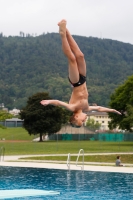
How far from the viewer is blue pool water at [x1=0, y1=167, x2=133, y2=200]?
74.5 ft

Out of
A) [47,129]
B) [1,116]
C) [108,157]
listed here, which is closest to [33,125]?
[47,129]

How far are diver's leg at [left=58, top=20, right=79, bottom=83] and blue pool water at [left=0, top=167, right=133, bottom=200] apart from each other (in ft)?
23.0

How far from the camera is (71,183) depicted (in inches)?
1050

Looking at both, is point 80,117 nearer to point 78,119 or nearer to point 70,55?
point 78,119

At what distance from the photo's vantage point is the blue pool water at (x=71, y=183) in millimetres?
22716

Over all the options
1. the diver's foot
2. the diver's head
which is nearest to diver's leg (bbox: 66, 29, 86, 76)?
the diver's foot

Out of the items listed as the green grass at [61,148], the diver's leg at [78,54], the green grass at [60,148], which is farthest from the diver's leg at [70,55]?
the green grass at [61,148]

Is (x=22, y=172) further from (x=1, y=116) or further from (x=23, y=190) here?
(x=1, y=116)

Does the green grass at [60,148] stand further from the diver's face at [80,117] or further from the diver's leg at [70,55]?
the diver's leg at [70,55]

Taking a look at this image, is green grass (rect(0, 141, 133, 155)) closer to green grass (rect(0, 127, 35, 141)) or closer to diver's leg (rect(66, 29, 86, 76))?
diver's leg (rect(66, 29, 86, 76))

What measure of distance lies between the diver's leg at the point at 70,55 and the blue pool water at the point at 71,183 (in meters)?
7.01

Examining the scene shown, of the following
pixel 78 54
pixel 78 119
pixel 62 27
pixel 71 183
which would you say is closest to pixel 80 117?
pixel 78 119

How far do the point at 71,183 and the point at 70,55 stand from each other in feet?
38.4

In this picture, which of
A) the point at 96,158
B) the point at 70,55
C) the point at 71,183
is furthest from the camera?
the point at 96,158
